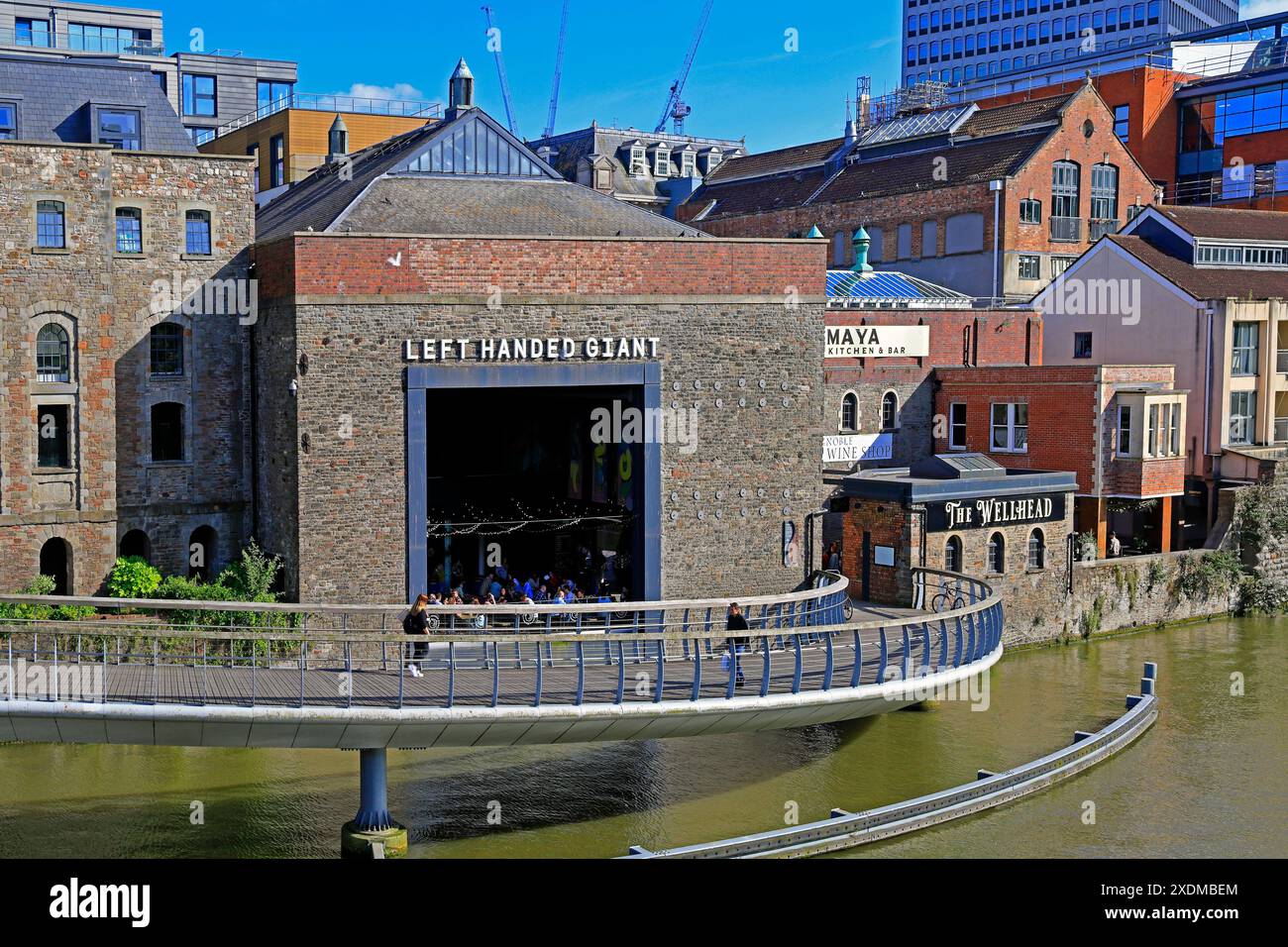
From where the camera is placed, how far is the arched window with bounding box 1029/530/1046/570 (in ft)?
114

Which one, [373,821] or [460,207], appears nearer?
[373,821]

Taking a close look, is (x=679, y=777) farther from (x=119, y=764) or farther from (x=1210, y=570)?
(x=1210, y=570)

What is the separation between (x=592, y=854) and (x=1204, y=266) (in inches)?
1271

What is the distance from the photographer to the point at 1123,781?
2439 centimetres

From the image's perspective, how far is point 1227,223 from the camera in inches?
1816

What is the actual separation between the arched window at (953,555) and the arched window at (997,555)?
133cm

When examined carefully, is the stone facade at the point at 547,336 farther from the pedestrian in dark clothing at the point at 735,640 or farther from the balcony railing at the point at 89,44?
the balcony railing at the point at 89,44

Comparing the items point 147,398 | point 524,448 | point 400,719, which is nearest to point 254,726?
point 400,719

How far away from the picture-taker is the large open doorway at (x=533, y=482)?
91.1 feet

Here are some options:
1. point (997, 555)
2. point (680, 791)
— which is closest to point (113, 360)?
point (680, 791)

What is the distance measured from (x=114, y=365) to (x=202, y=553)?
14.1ft

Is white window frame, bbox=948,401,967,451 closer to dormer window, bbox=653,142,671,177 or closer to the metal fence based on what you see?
the metal fence

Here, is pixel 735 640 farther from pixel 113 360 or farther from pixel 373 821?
pixel 113 360

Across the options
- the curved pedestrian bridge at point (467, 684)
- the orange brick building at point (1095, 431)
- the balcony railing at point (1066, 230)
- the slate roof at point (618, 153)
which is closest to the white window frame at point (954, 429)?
the orange brick building at point (1095, 431)
